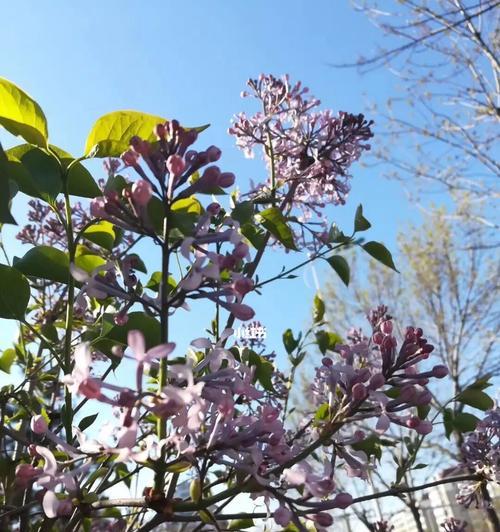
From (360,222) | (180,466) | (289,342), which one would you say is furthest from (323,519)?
(289,342)

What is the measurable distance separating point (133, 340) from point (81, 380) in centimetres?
6

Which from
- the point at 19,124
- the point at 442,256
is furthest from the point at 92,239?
the point at 442,256

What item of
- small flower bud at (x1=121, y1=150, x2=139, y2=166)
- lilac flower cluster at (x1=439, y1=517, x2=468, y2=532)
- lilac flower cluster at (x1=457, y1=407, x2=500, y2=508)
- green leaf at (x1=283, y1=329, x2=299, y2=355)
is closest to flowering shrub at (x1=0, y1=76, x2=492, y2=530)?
small flower bud at (x1=121, y1=150, x2=139, y2=166)

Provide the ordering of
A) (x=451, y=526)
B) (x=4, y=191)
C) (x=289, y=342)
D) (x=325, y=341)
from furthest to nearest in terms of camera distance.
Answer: (x=451, y=526), (x=289, y=342), (x=325, y=341), (x=4, y=191)

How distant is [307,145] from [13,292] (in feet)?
2.38

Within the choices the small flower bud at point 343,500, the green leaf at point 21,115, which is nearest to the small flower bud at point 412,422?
the small flower bud at point 343,500

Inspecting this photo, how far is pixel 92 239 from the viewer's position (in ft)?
2.93

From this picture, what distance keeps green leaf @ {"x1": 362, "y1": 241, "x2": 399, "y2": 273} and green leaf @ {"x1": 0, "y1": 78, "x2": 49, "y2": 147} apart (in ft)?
1.69

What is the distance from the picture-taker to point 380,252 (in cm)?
94

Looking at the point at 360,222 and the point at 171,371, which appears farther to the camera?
the point at 360,222

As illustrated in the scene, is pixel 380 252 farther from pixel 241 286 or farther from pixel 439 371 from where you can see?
pixel 241 286

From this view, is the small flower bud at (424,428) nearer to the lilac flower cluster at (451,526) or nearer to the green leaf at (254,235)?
the green leaf at (254,235)

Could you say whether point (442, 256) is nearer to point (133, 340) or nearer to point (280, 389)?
point (280, 389)

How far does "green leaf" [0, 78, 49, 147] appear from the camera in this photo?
2.42 feet
